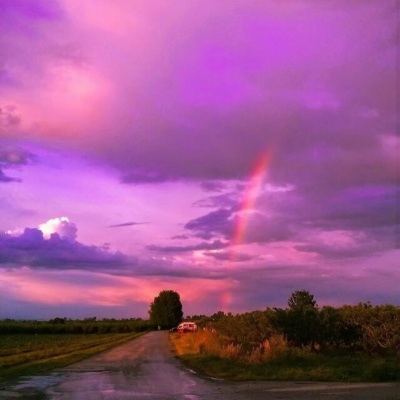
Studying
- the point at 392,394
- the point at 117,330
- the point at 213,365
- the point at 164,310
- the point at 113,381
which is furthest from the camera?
the point at 164,310

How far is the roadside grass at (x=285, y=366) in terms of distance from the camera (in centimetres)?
1966

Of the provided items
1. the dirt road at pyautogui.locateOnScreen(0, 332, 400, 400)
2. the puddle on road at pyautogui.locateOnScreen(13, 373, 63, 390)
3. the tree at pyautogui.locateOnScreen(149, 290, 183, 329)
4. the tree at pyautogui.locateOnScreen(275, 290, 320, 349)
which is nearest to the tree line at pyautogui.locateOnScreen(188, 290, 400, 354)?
the tree at pyautogui.locateOnScreen(275, 290, 320, 349)

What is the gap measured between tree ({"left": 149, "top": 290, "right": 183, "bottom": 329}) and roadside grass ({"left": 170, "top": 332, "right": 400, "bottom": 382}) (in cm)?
13525

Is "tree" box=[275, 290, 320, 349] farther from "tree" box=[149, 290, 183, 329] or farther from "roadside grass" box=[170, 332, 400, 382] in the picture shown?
"tree" box=[149, 290, 183, 329]

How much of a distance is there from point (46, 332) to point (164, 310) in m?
55.3

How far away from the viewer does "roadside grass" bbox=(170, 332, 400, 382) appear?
64.5 ft

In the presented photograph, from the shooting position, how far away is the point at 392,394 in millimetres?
15047

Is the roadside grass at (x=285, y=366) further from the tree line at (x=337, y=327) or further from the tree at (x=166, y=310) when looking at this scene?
the tree at (x=166, y=310)

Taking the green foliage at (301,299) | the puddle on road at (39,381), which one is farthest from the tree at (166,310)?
the puddle on road at (39,381)

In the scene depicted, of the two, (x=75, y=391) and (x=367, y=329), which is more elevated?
(x=367, y=329)

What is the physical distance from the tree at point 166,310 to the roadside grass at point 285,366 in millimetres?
135249

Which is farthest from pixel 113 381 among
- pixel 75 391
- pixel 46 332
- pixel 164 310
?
pixel 164 310

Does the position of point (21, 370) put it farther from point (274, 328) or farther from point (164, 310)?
point (164, 310)

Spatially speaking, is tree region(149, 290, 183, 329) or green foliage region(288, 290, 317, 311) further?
tree region(149, 290, 183, 329)
